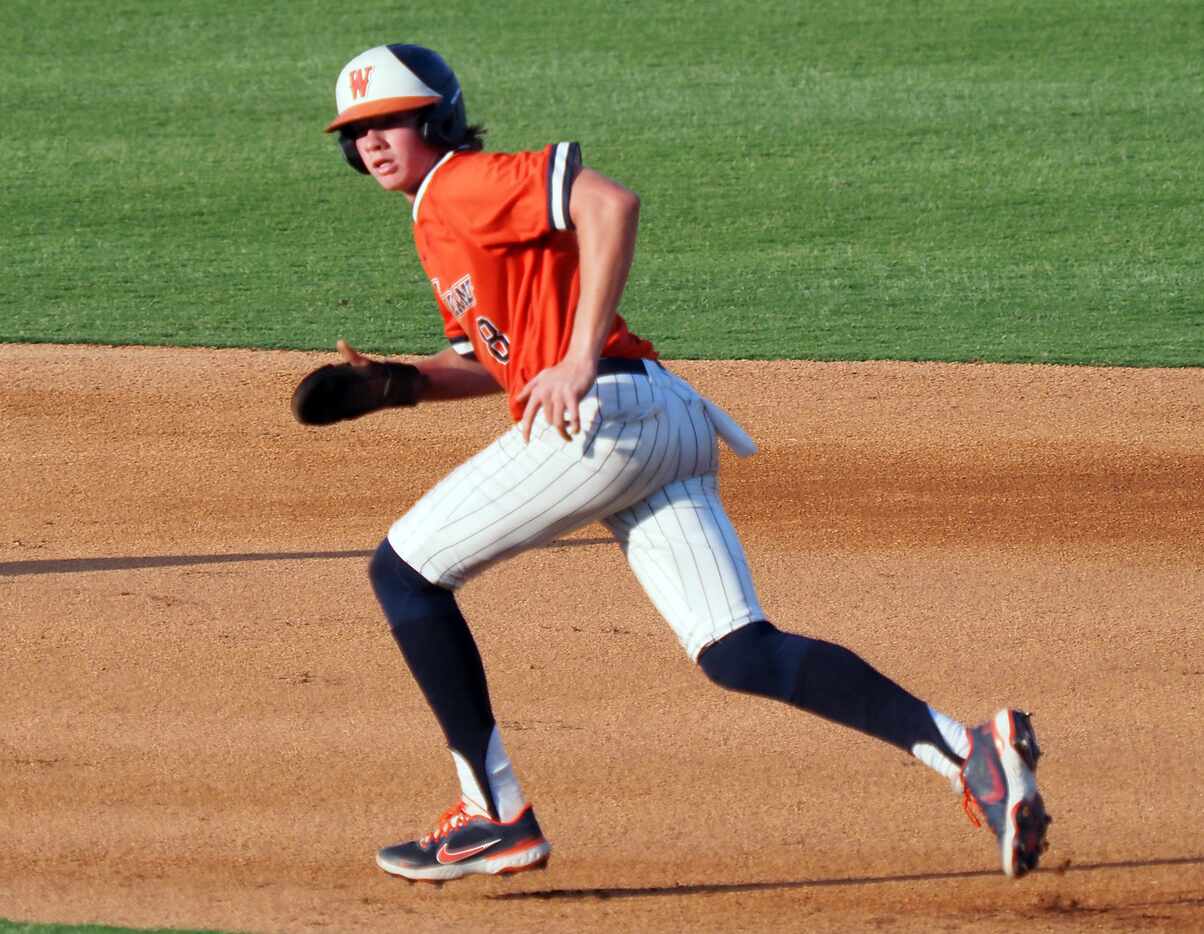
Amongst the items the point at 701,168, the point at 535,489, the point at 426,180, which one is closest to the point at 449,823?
the point at 535,489

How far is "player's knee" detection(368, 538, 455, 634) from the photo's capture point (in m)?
3.37

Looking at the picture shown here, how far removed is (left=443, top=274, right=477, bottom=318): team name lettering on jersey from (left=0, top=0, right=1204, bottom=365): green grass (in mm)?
4852

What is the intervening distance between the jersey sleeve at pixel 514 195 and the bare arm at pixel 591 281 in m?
0.03

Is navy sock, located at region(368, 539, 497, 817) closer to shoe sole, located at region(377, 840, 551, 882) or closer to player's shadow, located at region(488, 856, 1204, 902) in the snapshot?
shoe sole, located at region(377, 840, 551, 882)

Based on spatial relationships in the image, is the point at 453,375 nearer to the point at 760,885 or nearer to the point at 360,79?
the point at 360,79

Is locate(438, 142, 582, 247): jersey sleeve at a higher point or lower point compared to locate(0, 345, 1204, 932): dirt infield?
higher

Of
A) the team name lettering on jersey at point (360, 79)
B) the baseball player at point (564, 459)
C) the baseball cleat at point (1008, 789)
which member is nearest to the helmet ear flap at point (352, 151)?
the baseball player at point (564, 459)

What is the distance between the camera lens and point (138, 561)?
561cm

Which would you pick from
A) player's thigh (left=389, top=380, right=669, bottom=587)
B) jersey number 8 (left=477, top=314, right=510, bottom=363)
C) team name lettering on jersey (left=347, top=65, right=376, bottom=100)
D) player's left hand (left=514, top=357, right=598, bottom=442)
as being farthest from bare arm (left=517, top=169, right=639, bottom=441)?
team name lettering on jersey (left=347, top=65, right=376, bottom=100)

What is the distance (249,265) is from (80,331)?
1597 mm

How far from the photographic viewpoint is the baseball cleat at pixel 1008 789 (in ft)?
10.1

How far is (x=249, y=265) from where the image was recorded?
32.2 feet

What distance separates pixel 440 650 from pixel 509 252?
2.56 feet

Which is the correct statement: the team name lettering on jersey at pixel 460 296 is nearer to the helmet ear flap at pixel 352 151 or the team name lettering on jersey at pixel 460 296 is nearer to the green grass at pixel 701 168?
the helmet ear flap at pixel 352 151
